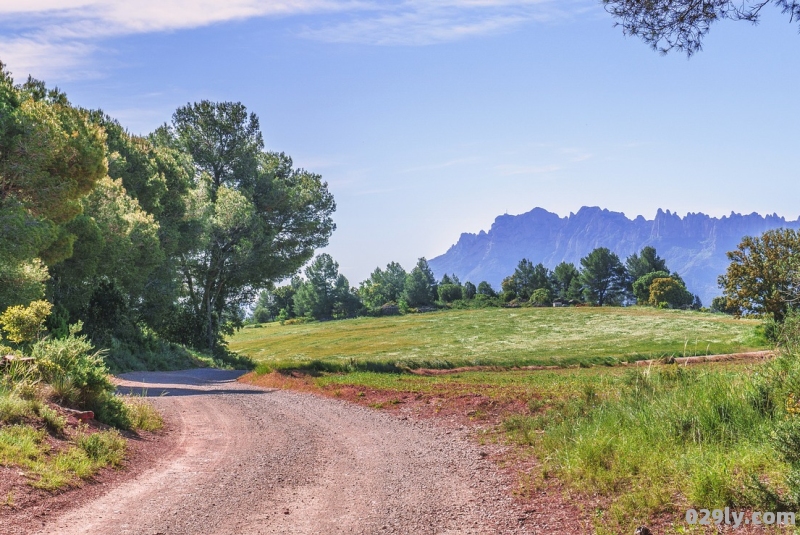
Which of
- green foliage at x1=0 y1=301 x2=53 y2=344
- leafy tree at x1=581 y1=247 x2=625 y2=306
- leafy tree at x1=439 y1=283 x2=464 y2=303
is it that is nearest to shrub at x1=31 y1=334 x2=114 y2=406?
green foliage at x1=0 y1=301 x2=53 y2=344

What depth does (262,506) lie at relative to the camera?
308 inches

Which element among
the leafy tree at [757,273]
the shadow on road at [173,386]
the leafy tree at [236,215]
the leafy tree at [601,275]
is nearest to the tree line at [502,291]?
the leafy tree at [601,275]

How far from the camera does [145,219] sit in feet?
112

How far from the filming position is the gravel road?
7.11m

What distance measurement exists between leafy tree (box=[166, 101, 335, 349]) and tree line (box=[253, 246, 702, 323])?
6362cm

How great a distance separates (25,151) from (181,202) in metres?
22.6

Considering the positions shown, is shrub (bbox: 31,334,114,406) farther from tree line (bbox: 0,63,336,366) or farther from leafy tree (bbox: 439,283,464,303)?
leafy tree (bbox: 439,283,464,303)

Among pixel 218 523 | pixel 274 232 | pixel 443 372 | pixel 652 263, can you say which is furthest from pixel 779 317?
pixel 652 263

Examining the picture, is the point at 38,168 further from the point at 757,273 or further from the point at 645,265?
the point at 645,265

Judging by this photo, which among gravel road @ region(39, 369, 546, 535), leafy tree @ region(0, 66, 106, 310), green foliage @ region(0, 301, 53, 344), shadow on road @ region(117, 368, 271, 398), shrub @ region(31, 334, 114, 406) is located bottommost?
shadow on road @ region(117, 368, 271, 398)

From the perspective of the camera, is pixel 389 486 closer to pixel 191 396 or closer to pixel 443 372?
pixel 191 396

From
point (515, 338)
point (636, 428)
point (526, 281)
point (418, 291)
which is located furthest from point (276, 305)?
point (636, 428)

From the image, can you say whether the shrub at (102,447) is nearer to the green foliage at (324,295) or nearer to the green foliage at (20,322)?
the green foliage at (20,322)

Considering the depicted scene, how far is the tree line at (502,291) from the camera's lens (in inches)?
4552
